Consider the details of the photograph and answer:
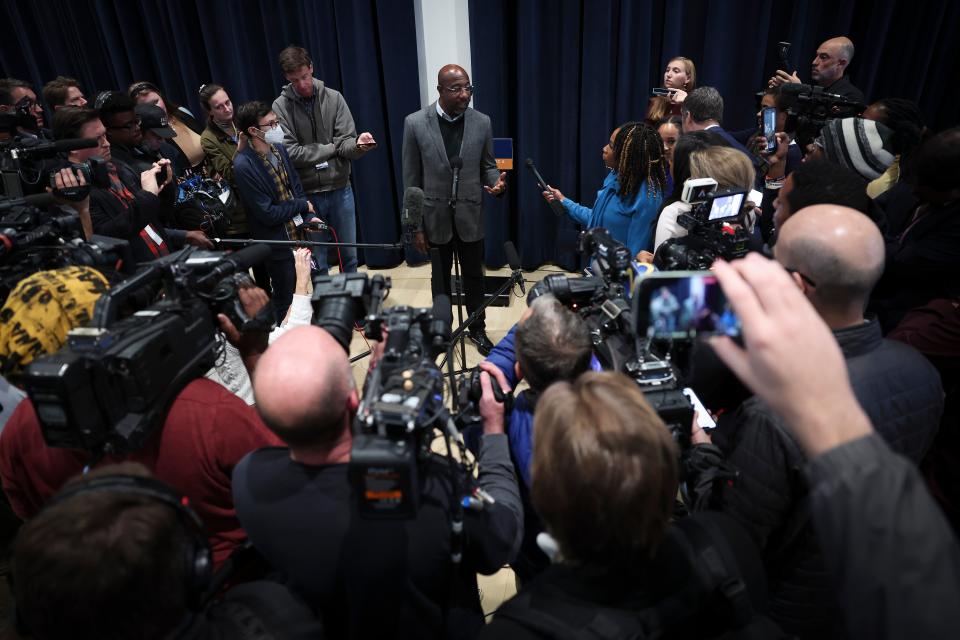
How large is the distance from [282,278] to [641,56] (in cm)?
338

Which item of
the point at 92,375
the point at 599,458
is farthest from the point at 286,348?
the point at 599,458

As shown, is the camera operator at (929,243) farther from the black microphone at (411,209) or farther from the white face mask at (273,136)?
the white face mask at (273,136)

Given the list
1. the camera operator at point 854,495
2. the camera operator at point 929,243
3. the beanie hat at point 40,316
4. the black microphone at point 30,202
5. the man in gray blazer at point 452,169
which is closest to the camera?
the camera operator at point 854,495

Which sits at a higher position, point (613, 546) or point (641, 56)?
point (641, 56)

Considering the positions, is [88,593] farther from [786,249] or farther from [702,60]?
[702,60]

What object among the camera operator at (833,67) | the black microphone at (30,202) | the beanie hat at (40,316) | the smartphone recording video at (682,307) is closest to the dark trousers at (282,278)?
the black microphone at (30,202)

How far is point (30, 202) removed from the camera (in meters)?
1.94

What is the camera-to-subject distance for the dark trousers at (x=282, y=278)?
3605 millimetres

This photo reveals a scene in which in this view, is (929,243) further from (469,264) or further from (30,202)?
(30,202)

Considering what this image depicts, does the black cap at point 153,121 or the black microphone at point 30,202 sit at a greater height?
the black cap at point 153,121

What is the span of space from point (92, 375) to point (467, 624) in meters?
1.01

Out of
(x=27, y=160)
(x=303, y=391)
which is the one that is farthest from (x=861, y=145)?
(x=27, y=160)

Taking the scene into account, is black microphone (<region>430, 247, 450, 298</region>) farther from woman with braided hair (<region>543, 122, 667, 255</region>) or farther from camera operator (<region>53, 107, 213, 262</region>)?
camera operator (<region>53, 107, 213, 262</region>)

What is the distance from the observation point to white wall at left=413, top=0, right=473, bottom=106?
4434 mm
